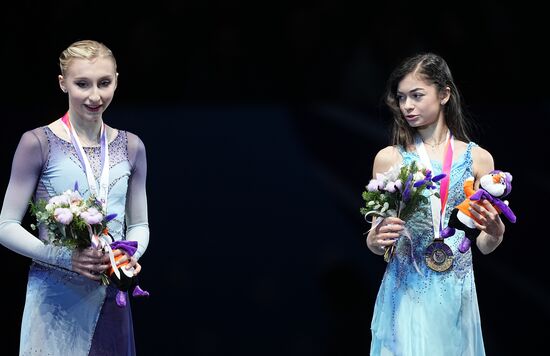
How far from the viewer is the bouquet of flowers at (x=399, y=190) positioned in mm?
3875

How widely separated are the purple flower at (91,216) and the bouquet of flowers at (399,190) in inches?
36.3

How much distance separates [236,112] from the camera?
562 cm

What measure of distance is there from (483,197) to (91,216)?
1344 mm

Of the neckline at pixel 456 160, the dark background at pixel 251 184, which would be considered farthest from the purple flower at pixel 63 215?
the dark background at pixel 251 184

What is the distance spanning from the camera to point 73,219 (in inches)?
140

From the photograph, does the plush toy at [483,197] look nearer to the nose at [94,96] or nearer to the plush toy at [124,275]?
the plush toy at [124,275]

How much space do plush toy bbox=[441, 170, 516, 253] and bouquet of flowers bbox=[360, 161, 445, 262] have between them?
0.12m

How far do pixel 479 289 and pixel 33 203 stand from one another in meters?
2.76

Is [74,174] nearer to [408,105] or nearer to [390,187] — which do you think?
[390,187]

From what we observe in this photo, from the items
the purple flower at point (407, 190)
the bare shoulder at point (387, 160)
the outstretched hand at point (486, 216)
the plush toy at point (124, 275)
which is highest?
the bare shoulder at point (387, 160)

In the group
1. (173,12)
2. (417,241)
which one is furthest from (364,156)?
(417,241)

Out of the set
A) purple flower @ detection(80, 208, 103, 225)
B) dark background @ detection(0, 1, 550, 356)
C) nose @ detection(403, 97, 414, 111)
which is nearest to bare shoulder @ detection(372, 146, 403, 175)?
nose @ detection(403, 97, 414, 111)

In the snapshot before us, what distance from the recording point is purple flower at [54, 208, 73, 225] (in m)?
3.52

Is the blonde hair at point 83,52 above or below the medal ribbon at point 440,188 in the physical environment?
above
